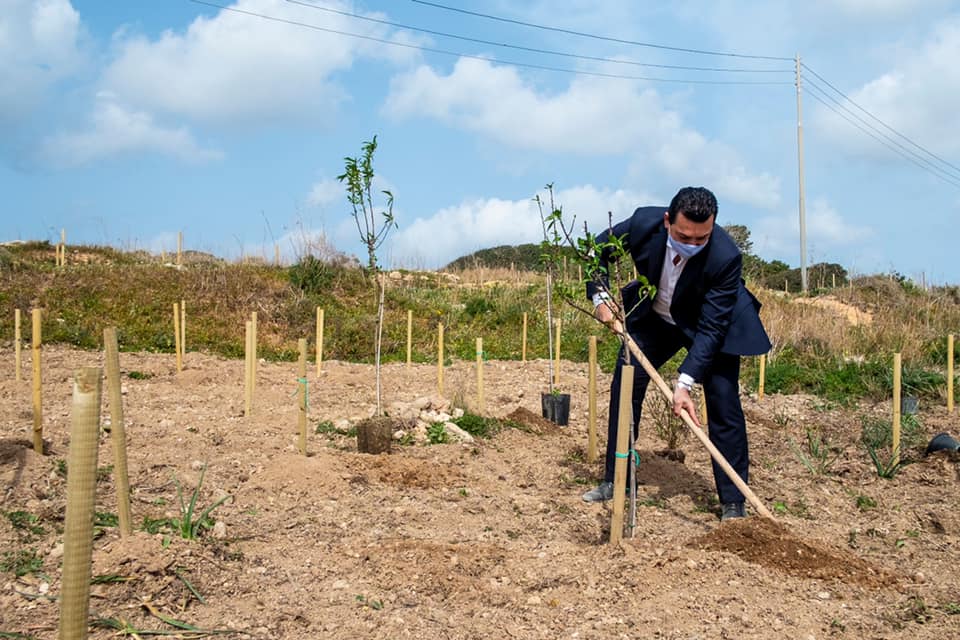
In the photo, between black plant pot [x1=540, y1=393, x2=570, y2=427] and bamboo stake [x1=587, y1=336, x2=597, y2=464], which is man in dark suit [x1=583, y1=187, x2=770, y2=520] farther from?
black plant pot [x1=540, y1=393, x2=570, y2=427]

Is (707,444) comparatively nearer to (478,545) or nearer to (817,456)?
(478,545)

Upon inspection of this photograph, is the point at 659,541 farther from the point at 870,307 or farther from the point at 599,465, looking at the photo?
the point at 870,307

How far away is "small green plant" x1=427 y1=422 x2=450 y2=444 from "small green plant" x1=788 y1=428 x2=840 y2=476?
253 cm

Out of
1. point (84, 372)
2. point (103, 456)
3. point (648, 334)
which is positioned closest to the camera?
point (84, 372)

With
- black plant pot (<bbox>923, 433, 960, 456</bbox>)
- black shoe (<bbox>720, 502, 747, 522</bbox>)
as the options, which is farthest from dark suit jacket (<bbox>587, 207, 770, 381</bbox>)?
black plant pot (<bbox>923, 433, 960, 456</bbox>)

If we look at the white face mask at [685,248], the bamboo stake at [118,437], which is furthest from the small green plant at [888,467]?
the bamboo stake at [118,437]

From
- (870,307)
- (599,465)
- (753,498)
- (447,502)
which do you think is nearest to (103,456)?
(447,502)

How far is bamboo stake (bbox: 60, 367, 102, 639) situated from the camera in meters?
1.99

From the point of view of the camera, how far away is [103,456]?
5191 mm

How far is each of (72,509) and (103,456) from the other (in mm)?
3514

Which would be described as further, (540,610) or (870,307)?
(870,307)

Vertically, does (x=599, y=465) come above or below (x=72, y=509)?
below

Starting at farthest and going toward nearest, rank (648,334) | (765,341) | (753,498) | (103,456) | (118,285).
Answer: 1. (118,285)
2. (103,456)
3. (648,334)
4. (765,341)
5. (753,498)

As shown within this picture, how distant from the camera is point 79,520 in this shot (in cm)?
201
